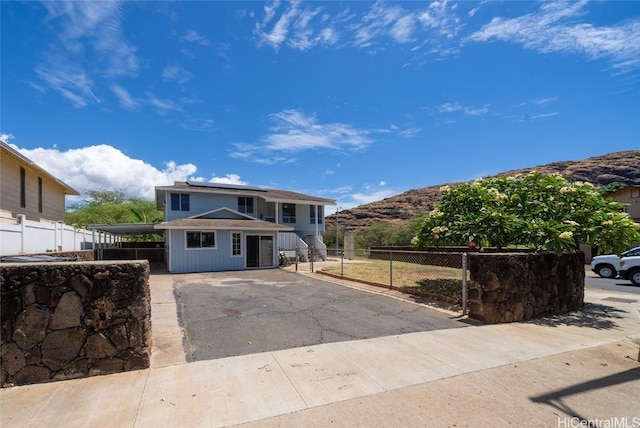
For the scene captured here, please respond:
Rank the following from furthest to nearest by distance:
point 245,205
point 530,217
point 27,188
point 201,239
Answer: point 245,205 < point 201,239 < point 27,188 < point 530,217

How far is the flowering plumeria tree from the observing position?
7.64m

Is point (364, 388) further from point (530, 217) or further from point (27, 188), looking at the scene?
point (27, 188)

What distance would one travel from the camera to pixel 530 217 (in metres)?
8.78

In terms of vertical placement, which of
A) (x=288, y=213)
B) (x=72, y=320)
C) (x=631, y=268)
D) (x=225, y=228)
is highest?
(x=288, y=213)

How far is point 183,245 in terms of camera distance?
17.3m

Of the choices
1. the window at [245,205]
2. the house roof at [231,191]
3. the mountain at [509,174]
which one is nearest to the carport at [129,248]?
the house roof at [231,191]

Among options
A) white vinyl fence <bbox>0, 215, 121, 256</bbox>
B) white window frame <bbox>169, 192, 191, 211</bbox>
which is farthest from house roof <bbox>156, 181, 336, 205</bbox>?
white vinyl fence <bbox>0, 215, 121, 256</bbox>

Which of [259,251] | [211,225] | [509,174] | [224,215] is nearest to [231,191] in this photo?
[224,215]

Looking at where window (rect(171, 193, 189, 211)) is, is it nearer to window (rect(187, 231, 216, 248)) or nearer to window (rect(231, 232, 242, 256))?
window (rect(187, 231, 216, 248))

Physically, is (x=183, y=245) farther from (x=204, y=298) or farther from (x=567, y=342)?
(x=567, y=342)

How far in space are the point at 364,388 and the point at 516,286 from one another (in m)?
5.01

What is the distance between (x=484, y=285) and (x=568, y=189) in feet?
13.6

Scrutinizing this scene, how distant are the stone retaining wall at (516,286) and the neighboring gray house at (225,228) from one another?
387 inches

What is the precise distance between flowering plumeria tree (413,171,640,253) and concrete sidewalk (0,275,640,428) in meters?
2.93
